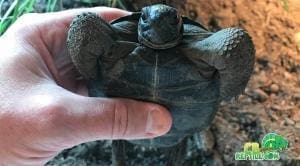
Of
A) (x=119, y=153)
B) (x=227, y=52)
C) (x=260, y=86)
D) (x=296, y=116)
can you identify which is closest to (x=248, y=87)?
(x=260, y=86)

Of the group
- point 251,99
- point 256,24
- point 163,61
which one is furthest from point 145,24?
point 256,24

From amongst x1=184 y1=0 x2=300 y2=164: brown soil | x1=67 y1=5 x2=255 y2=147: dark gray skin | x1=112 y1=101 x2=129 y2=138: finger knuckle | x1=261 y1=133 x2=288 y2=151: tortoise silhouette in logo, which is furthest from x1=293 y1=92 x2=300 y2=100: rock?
x1=112 y1=101 x2=129 y2=138: finger knuckle

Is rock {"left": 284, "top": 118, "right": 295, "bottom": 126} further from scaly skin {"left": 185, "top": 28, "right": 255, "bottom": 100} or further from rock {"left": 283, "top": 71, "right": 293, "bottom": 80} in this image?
scaly skin {"left": 185, "top": 28, "right": 255, "bottom": 100}

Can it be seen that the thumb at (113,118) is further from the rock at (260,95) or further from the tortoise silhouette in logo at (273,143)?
the rock at (260,95)

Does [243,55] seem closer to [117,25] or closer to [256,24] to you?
[117,25]

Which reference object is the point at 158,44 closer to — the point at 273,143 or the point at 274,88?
the point at 273,143
